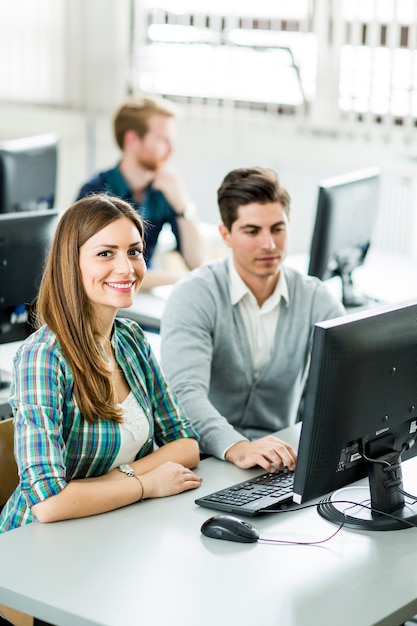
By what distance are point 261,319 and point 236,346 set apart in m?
0.11

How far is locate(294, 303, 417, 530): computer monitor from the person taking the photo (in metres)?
1.88

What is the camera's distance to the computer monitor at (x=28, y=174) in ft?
13.0

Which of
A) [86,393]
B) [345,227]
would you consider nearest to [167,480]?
[86,393]

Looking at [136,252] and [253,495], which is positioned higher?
[136,252]

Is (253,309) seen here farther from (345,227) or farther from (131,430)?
(345,227)

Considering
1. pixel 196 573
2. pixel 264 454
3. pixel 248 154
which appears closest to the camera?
pixel 196 573

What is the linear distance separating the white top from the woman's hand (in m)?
0.07

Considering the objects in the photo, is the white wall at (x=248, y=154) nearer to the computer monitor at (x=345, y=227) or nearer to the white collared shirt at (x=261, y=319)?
the computer monitor at (x=345, y=227)

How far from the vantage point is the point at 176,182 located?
4.34 meters

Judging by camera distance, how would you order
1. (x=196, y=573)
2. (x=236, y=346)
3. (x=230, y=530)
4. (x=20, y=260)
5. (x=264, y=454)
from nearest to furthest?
1. (x=196, y=573)
2. (x=230, y=530)
3. (x=264, y=454)
4. (x=236, y=346)
5. (x=20, y=260)

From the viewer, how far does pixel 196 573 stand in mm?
1833

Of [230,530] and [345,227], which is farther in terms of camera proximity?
[345,227]

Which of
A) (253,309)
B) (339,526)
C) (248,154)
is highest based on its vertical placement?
(248,154)

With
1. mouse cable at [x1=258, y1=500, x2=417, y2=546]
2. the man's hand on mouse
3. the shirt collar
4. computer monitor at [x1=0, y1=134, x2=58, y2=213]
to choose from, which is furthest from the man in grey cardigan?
computer monitor at [x1=0, y1=134, x2=58, y2=213]
